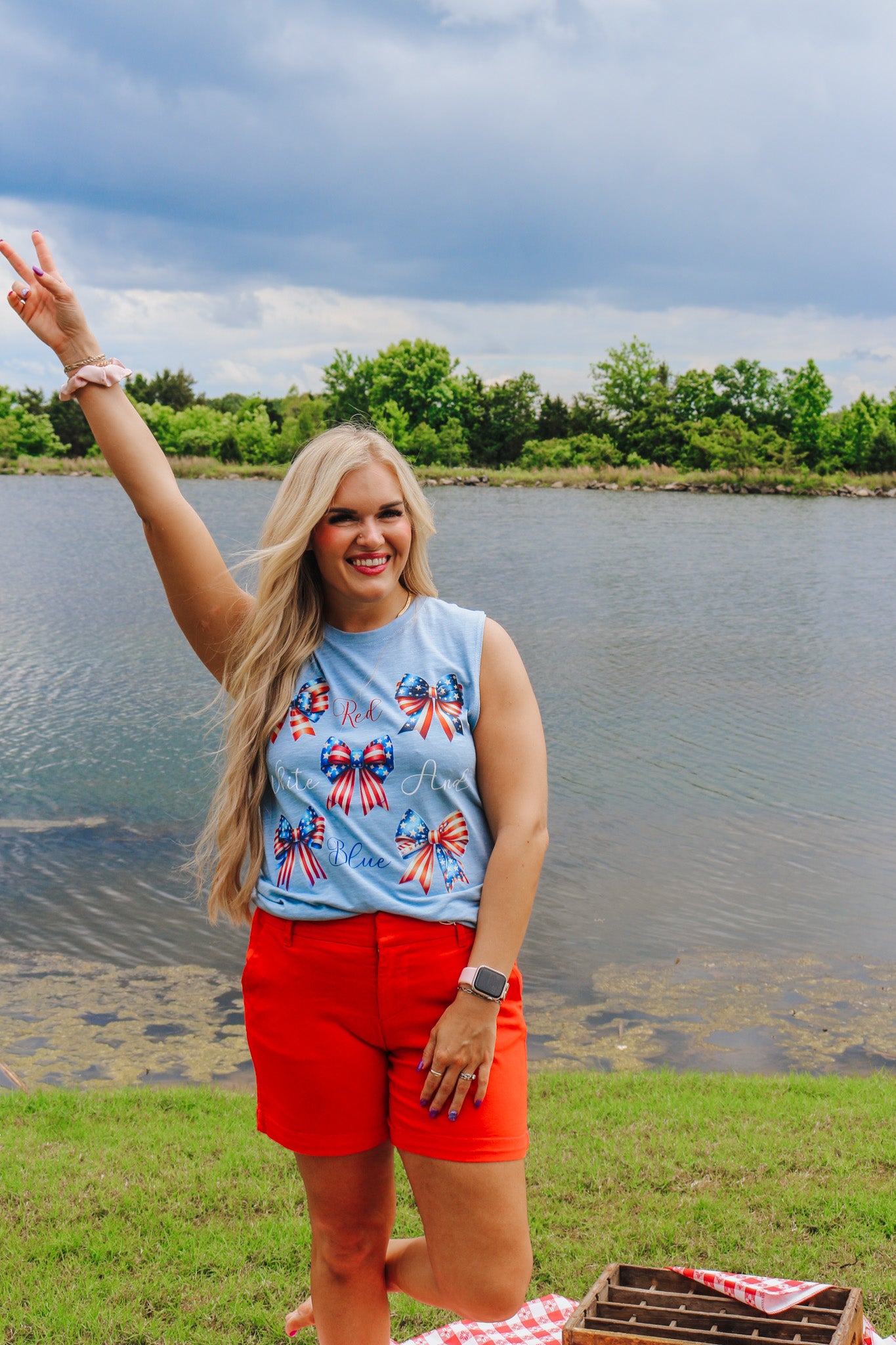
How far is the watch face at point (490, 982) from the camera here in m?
2.03

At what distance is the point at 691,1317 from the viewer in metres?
2.64

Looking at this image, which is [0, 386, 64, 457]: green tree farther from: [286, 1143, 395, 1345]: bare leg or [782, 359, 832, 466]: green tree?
[286, 1143, 395, 1345]: bare leg

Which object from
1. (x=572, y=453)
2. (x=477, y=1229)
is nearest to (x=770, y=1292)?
(x=477, y=1229)

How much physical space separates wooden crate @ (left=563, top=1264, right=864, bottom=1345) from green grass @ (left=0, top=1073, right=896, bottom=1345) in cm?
32

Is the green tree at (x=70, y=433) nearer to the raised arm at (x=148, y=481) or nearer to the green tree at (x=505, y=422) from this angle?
the green tree at (x=505, y=422)

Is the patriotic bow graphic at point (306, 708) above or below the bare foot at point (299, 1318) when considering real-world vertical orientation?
above

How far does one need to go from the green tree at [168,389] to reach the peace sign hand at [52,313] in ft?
303

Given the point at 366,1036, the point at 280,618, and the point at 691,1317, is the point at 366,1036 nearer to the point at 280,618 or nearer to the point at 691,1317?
the point at 280,618

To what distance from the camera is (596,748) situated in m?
12.4

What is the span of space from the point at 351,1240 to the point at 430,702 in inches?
42.9

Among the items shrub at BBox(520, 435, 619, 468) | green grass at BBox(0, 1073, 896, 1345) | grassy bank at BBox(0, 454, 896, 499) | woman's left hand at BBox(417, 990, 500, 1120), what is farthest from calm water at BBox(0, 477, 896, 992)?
shrub at BBox(520, 435, 619, 468)

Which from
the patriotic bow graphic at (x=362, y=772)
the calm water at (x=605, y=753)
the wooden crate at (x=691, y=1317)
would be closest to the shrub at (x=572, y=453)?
the calm water at (x=605, y=753)

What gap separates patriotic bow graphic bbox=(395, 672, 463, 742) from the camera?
6.99ft

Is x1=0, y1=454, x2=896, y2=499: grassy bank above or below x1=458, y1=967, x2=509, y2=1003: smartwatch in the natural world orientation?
above
